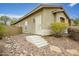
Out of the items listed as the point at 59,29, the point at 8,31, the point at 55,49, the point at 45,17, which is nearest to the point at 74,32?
the point at 59,29

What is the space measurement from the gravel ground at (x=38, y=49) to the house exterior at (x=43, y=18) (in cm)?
16

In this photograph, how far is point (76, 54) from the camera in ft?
7.89

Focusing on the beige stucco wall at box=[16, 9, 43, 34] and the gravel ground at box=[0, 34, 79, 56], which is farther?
the beige stucco wall at box=[16, 9, 43, 34]

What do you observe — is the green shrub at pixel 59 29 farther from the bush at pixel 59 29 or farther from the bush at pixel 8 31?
the bush at pixel 8 31

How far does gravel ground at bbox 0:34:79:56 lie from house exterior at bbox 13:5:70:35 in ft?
0.52

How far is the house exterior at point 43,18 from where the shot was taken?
2.44 m

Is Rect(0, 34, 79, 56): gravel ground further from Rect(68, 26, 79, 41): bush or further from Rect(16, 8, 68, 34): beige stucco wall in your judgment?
Rect(16, 8, 68, 34): beige stucco wall

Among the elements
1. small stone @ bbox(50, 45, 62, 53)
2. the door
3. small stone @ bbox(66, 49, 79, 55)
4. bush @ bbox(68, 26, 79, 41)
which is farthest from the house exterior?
small stone @ bbox(66, 49, 79, 55)

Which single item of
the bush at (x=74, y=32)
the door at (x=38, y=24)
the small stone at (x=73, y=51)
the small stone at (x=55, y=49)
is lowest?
the small stone at (x=73, y=51)

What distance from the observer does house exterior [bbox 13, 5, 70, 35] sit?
8.01 feet

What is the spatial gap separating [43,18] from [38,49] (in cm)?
51

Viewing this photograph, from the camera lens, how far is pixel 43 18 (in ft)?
8.11

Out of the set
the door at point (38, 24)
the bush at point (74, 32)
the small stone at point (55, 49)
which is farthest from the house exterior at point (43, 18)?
the small stone at point (55, 49)

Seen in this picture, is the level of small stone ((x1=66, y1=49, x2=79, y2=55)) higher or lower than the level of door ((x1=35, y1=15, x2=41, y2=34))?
lower
